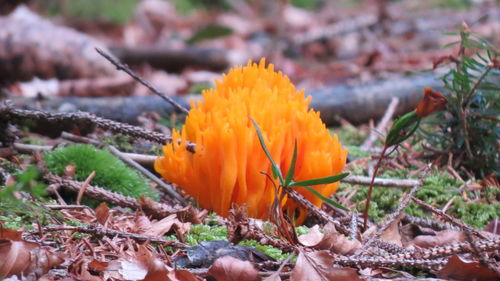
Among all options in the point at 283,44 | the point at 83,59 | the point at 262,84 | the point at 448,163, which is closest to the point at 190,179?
the point at 262,84

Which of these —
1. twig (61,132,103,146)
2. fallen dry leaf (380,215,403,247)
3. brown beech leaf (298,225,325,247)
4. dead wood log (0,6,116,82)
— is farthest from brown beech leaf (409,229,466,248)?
dead wood log (0,6,116,82)

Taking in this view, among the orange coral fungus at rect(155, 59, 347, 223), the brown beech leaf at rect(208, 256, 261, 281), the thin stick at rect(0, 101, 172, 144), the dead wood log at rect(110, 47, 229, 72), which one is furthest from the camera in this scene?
the dead wood log at rect(110, 47, 229, 72)

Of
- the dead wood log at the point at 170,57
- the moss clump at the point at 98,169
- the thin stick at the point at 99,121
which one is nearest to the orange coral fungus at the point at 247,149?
the thin stick at the point at 99,121

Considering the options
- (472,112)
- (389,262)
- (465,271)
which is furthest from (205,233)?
(472,112)

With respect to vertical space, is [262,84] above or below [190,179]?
above

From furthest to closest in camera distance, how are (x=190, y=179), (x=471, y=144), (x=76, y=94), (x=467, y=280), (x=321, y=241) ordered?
(x=76, y=94) → (x=471, y=144) → (x=190, y=179) → (x=321, y=241) → (x=467, y=280)

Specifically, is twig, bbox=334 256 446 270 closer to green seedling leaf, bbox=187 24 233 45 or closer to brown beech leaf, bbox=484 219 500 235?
brown beech leaf, bbox=484 219 500 235

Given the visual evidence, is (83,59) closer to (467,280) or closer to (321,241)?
(321,241)
